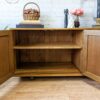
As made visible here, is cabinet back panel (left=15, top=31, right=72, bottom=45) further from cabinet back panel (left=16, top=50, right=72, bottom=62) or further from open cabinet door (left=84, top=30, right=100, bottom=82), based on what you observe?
open cabinet door (left=84, top=30, right=100, bottom=82)

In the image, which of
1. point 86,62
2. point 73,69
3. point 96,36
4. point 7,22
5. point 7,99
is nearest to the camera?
point 7,99

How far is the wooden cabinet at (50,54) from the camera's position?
5.75ft

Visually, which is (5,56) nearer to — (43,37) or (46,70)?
(46,70)

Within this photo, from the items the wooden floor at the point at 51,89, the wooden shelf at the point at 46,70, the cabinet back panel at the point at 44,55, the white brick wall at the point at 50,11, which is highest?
the white brick wall at the point at 50,11

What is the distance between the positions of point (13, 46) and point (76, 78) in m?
0.88

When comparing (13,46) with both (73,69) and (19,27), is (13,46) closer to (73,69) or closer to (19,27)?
(19,27)

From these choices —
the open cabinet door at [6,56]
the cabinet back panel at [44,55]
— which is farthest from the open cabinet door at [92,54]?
the open cabinet door at [6,56]

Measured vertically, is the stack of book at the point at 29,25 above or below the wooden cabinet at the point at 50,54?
above

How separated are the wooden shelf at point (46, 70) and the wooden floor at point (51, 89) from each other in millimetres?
93

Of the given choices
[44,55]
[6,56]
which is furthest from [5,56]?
[44,55]

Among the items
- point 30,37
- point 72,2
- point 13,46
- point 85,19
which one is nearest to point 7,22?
point 30,37

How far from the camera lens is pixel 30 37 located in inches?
92.7

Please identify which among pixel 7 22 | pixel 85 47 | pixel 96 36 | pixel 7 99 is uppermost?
pixel 7 22

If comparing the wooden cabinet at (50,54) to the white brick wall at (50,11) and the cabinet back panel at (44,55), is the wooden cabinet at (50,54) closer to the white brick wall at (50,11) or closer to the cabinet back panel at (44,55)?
the cabinet back panel at (44,55)
